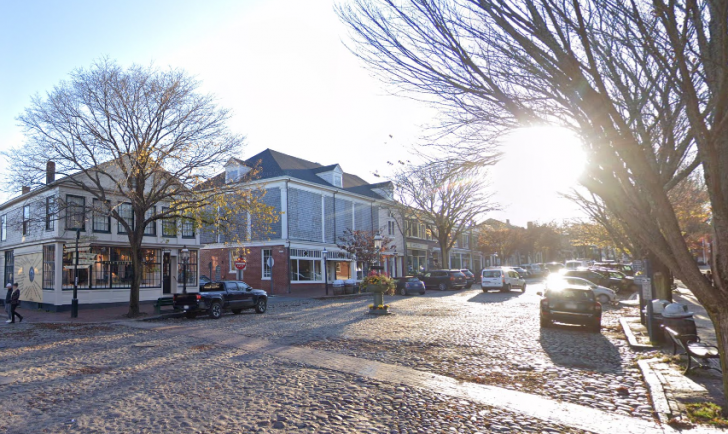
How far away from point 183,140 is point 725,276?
19.1 metres

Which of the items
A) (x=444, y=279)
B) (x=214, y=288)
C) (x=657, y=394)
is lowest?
(x=657, y=394)

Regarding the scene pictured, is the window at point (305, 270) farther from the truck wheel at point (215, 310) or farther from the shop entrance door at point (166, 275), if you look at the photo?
the truck wheel at point (215, 310)

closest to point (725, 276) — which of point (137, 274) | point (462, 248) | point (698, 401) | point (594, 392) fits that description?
point (698, 401)

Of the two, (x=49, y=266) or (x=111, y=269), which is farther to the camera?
(x=111, y=269)

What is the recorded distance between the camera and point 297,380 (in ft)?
27.1

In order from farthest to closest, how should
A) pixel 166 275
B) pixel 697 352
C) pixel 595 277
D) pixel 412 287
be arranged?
pixel 412 287 → pixel 595 277 → pixel 166 275 → pixel 697 352

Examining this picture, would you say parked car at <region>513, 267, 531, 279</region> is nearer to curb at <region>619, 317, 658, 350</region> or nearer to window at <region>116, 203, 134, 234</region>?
window at <region>116, 203, 134, 234</region>

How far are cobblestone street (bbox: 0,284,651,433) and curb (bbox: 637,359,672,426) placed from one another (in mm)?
164

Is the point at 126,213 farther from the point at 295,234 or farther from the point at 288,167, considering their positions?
the point at 288,167

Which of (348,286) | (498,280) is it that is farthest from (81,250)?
(498,280)

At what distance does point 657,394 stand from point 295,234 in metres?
31.1

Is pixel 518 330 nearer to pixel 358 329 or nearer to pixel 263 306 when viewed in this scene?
pixel 358 329

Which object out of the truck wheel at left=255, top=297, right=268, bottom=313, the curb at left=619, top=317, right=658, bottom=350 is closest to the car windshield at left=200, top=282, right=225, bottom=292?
the truck wheel at left=255, top=297, right=268, bottom=313

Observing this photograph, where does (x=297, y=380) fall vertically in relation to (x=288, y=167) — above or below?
below
